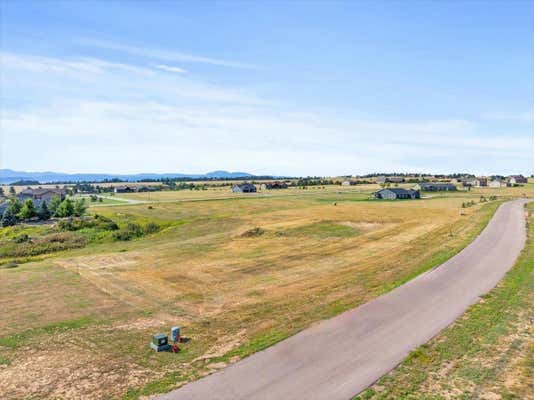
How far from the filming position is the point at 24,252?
4622cm

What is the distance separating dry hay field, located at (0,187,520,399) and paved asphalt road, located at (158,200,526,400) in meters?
1.03

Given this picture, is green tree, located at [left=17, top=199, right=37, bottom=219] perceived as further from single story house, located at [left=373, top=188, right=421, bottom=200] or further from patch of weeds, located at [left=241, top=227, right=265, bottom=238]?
single story house, located at [left=373, top=188, right=421, bottom=200]

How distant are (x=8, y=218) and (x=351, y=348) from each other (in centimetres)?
8051

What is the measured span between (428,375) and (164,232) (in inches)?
1936

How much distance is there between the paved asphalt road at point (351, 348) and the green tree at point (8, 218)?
76174 millimetres

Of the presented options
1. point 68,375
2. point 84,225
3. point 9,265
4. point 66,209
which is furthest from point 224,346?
point 66,209

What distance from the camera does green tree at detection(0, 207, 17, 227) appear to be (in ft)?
243

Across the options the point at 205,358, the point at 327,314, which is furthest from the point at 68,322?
the point at 327,314

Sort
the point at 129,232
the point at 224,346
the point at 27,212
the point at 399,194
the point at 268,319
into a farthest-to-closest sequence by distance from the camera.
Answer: the point at 399,194
the point at 27,212
the point at 129,232
the point at 268,319
the point at 224,346

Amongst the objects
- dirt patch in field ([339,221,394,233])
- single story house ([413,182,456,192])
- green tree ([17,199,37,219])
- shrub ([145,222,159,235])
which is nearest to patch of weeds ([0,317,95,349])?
shrub ([145,222,159,235])

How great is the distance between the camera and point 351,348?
54.9ft

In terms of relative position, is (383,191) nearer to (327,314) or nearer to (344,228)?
(344,228)

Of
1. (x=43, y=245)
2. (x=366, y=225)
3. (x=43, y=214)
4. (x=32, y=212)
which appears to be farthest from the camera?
(x=43, y=214)

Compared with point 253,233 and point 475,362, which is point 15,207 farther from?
point 475,362
